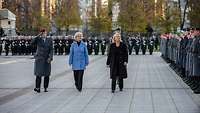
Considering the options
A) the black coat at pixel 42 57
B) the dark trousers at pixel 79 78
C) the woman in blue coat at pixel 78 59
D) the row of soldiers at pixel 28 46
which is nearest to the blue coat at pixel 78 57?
the woman in blue coat at pixel 78 59

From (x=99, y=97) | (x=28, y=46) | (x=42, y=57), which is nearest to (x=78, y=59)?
(x=42, y=57)

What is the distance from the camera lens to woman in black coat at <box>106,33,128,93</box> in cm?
1797

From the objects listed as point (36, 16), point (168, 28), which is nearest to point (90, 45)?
point (168, 28)

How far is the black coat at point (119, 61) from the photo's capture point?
18.0m

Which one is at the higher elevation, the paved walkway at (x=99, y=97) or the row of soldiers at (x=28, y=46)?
the row of soldiers at (x=28, y=46)

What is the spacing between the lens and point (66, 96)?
16.6 meters

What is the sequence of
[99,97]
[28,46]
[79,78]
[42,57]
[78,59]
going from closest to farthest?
1. [99,97]
2. [42,57]
3. [79,78]
4. [78,59]
5. [28,46]

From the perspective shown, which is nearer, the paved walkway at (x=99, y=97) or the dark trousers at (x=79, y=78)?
the paved walkway at (x=99, y=97)

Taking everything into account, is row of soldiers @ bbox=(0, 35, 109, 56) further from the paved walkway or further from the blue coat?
the blue coat

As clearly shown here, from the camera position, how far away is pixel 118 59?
59.3 ft

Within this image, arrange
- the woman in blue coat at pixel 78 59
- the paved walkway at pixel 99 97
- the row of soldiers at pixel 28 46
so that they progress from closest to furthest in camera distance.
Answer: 1. the paved walkway at pixel 99 97
2. the woman in blue coat at pixel 78 59
3. the row of soldiers at pixel 28 46

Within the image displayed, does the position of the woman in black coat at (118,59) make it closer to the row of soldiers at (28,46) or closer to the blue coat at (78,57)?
the blue coat at (78,57)

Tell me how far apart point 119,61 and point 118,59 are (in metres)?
0.08

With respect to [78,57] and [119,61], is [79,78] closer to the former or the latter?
[78,57]
